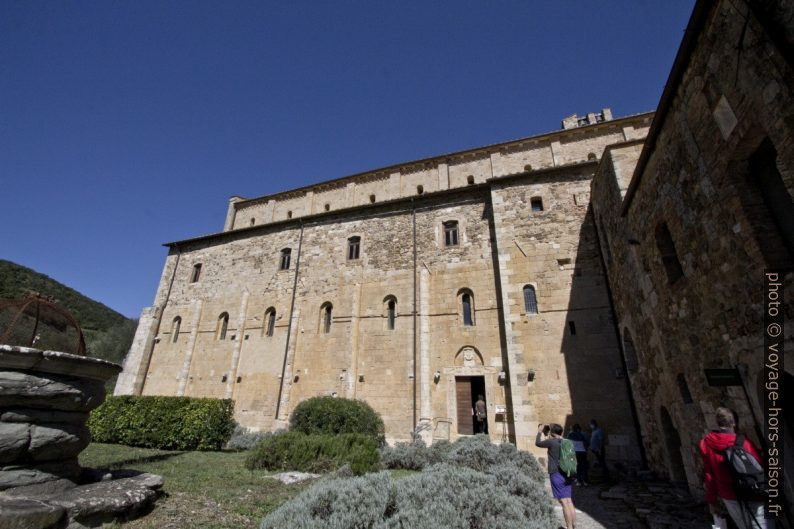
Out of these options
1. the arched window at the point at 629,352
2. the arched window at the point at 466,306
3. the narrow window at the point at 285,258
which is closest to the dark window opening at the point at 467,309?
the arched window at the point at 466,306

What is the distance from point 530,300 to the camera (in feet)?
43.5

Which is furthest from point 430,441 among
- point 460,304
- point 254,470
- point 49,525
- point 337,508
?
point 49,525

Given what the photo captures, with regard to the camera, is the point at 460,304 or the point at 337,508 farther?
the point at 460,304

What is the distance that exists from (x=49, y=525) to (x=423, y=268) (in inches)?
529

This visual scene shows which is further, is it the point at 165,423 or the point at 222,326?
the point at 222,326

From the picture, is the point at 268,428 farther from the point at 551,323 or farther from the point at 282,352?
the point at 551,323

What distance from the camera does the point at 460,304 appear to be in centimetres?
1482

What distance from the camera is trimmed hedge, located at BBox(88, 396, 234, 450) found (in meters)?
12.1

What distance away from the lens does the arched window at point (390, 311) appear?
15492 mm

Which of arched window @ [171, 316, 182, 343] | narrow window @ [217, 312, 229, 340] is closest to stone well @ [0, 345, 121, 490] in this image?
narrow window @ [217, 312, 229, 340]

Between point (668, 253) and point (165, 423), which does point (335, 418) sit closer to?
point (165, 423)

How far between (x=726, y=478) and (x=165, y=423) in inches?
583

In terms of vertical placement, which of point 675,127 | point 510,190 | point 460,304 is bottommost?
point 460,304

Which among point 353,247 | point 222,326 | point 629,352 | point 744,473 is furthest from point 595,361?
point 222,326
